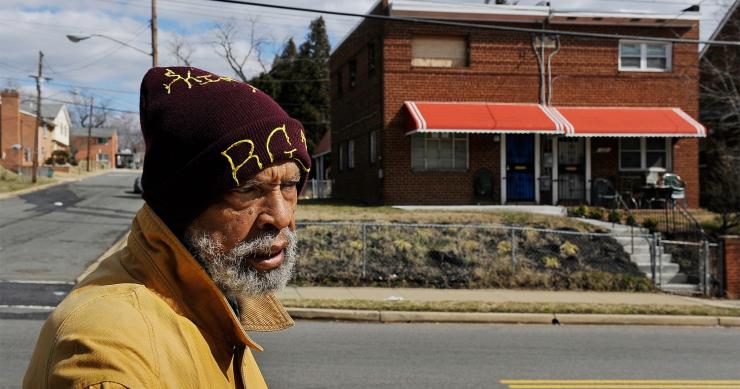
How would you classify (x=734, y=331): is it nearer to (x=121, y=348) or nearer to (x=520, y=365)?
(x=520, y=365)

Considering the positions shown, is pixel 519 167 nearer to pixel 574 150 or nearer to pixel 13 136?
pixel 574 150

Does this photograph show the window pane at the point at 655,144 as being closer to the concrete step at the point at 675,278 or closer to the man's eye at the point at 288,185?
the concrete step at the point at 675,278

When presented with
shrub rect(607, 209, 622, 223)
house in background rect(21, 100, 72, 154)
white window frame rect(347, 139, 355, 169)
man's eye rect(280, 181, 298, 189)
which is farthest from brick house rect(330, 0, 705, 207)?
house in background rect(21, 100, 72, 154)

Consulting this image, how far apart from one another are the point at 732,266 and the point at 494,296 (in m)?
5.40

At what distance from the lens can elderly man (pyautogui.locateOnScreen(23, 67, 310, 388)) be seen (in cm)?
143

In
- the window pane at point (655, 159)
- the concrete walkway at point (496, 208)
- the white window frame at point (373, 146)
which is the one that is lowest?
the concrete walkway at point (496, 208)

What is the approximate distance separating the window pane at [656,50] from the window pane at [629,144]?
2.85 m

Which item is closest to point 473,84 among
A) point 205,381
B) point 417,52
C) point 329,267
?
point 417,52

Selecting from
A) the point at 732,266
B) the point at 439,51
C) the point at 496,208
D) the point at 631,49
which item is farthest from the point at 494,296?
the point at 631,49

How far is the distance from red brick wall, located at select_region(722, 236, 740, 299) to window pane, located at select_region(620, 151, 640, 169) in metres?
9.19

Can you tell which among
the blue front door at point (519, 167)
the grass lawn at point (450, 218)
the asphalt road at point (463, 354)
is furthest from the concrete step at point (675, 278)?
the blue front door at point (519, 167)

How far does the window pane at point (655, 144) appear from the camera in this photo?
24.7m

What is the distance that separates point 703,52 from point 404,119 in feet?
53.4

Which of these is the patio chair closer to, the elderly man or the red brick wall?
the red brick wall
